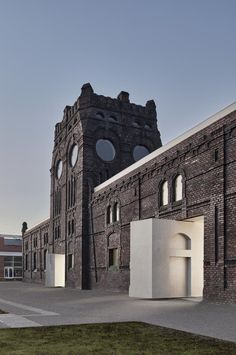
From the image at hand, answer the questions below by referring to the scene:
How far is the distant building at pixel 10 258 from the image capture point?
74769mm

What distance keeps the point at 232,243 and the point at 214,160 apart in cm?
373

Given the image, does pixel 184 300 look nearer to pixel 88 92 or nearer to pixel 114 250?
pixel 114 250

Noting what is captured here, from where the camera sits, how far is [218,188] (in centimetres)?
2020

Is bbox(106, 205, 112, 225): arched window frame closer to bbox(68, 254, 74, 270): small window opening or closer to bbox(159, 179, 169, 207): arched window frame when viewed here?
bbox(159, 179, 169, 207): arched window frame

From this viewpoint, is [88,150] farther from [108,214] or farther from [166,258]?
[166,258]

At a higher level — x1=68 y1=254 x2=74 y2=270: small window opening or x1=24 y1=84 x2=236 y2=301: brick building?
x1=24 y1=84 x2=236 y2=301: brick building

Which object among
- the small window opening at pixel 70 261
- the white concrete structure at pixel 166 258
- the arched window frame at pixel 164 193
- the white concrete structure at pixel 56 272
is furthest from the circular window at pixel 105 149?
the white concrete structure at pixel 166 258

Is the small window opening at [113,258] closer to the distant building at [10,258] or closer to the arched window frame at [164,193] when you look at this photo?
the arched window frame at [164,193]

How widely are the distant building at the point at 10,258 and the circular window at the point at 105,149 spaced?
42.0 metres

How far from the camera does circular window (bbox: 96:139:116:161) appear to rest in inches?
1499

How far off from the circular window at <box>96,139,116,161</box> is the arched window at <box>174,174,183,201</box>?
14.4 meters

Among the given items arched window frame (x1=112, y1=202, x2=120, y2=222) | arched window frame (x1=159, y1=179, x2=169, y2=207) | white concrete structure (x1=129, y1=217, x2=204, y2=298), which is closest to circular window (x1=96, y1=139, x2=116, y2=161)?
arched window frame (x1=112, y1=202, x2=120, y2=222)

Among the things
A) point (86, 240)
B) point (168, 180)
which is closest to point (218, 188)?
point (168, 180)

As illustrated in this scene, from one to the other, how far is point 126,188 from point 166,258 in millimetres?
8713
